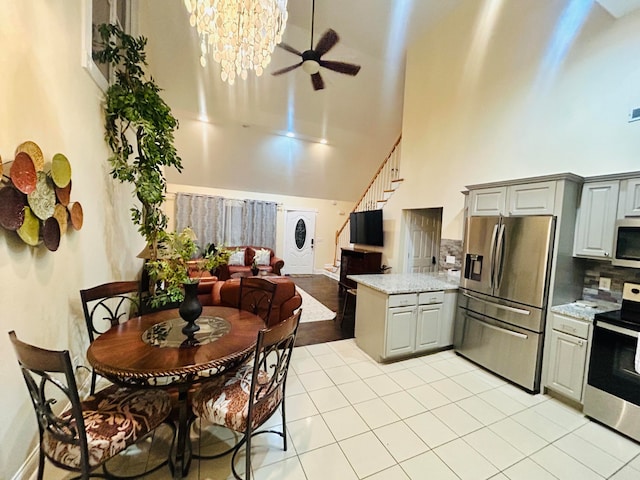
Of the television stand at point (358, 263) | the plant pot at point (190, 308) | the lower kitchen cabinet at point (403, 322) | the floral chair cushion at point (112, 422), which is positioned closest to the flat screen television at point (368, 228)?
the television stand at point (358, 263)

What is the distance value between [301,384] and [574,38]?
4.45 meters

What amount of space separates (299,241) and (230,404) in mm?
6980

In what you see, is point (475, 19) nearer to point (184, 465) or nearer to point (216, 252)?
point (216, 252)

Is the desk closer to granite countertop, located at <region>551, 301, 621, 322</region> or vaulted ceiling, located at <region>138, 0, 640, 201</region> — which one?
granite countertop, located at <region>551, 301, 621, 322</region>

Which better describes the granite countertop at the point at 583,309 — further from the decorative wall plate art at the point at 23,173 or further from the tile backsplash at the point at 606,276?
the decorative wall plate art at the point at 23,173

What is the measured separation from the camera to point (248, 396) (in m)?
1.61

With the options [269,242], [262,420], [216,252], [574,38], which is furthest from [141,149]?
[269,242]

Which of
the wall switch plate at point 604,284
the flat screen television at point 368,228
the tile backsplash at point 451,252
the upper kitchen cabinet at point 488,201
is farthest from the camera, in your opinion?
the flat screen television at point 368,228

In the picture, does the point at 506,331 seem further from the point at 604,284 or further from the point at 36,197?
the point at 36,197

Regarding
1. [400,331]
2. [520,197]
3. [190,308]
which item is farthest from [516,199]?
[190,308]

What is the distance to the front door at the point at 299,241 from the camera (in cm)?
830

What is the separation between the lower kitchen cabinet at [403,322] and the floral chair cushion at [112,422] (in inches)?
84.3

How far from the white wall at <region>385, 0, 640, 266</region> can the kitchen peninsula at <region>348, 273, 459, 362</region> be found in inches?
43.5

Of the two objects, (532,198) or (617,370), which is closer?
(617,370)
